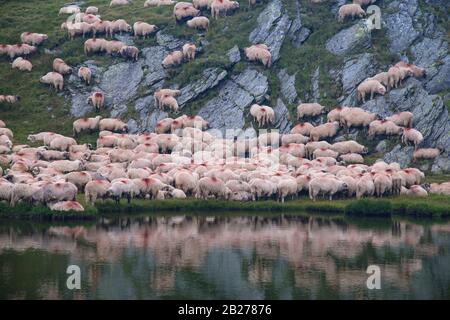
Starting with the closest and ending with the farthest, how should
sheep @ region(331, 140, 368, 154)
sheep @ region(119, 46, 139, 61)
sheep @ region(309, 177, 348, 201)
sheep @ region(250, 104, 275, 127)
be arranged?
sheep @ region(309, 177, 348, 201)
sheep @ region(331, 140, 368, 154)
sheep @ region(250, 104, 275, 127)
sheep @ region(119, 46, 139, 61)

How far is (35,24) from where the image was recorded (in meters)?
76.4

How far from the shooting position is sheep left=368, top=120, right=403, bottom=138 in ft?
186

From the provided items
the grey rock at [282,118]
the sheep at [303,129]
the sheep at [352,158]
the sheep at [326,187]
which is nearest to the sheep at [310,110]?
the grey rock at [282,118]

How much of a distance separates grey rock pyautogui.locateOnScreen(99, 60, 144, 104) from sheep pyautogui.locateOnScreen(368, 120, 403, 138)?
1709 cm

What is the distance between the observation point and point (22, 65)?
2704 inches

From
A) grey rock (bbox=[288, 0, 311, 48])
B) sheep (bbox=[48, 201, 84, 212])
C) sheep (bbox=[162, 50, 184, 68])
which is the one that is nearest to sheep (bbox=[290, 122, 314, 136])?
grey rock (bbox=[288, 0, 311, 48])

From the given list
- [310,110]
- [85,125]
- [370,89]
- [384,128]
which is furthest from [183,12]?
[384,128]

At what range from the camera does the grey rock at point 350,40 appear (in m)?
66.1

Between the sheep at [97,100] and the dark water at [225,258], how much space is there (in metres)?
21.7

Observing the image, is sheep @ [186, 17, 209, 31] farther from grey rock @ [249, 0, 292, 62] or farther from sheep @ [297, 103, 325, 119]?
sheep @ [297, 103, 325, 119]

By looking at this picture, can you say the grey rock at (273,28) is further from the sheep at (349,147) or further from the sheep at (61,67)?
the sheep at (61,67)
